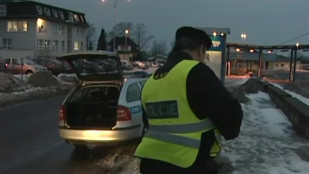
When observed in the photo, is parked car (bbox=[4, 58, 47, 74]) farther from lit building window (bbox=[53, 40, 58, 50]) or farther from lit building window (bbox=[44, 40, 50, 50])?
lit building window (bbox=[53, 40, 58, 50])

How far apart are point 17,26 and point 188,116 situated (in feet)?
253

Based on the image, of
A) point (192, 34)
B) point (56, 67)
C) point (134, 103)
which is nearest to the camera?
point (192, 34)

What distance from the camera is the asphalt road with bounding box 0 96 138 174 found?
805 cm

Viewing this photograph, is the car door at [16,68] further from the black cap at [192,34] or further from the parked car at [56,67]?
the black cap at [192,34]

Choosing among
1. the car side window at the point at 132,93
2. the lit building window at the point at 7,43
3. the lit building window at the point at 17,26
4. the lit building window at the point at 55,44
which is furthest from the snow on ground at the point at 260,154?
the lit building window at the point at 55,44

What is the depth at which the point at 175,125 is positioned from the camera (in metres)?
2.84

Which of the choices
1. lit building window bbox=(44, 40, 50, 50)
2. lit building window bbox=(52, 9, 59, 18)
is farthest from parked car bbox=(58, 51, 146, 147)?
lit building window bbox=(52, 9, 59, 18)

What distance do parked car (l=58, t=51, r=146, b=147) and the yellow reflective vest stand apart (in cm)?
557

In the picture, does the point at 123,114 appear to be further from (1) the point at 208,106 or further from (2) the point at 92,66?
(1) the point at 208,106

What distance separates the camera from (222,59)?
18844mm

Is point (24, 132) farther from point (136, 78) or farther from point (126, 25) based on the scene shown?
point (126, 25)

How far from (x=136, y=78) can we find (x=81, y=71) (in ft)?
3.79

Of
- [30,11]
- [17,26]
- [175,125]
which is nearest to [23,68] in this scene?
[30,11]

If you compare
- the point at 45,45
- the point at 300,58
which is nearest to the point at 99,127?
the point at 45,45
